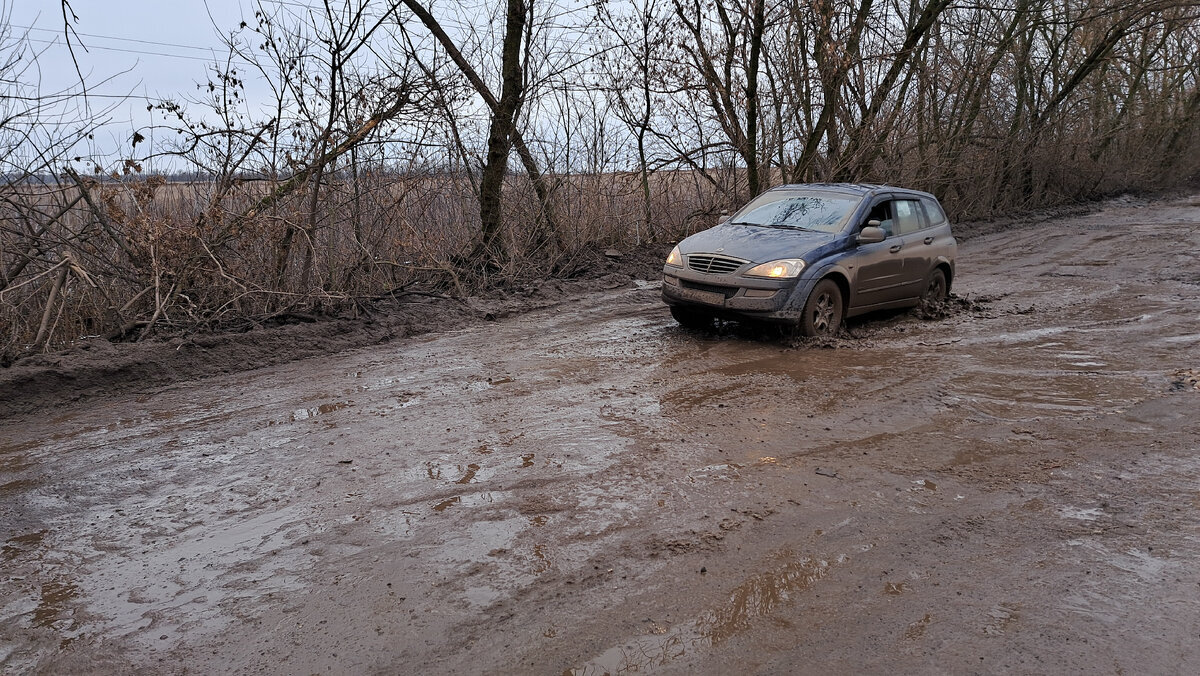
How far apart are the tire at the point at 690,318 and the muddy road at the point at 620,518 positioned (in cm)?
109

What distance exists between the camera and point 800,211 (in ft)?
33.1

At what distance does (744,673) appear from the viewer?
133 inches

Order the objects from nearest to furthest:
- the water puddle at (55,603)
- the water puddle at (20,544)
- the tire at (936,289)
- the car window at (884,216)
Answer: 1. the water puddle at (55,603)
2. the water puddle at (20,544)
3. the car window at (884,216)
4. the tire at (936,289)

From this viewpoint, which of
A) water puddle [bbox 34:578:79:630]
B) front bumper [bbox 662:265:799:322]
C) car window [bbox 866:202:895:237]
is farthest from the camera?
car window [bbox 866:202:895:237]

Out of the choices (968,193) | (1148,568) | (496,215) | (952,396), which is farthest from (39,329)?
(968,193)

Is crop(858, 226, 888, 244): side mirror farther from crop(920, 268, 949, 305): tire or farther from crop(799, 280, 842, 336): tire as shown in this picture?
crop(920, 268, 949, 305): tire

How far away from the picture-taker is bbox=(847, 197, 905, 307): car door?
964 centimetres

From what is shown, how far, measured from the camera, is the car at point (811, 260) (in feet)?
29.1

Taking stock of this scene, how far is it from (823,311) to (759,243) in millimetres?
1032

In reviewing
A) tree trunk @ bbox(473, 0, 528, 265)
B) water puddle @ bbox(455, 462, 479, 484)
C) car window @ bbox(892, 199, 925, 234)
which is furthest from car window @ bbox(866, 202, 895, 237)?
water puddle @ bbox(455, 462, 479, 484)

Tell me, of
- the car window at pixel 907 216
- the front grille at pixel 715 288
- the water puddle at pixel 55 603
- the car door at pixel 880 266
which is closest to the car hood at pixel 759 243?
the front grille at pixel 715 288

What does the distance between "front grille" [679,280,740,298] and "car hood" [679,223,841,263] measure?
14.1 inches

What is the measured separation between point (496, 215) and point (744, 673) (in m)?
10.1

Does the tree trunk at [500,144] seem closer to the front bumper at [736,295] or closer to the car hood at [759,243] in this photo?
the car hood at [759,243]
